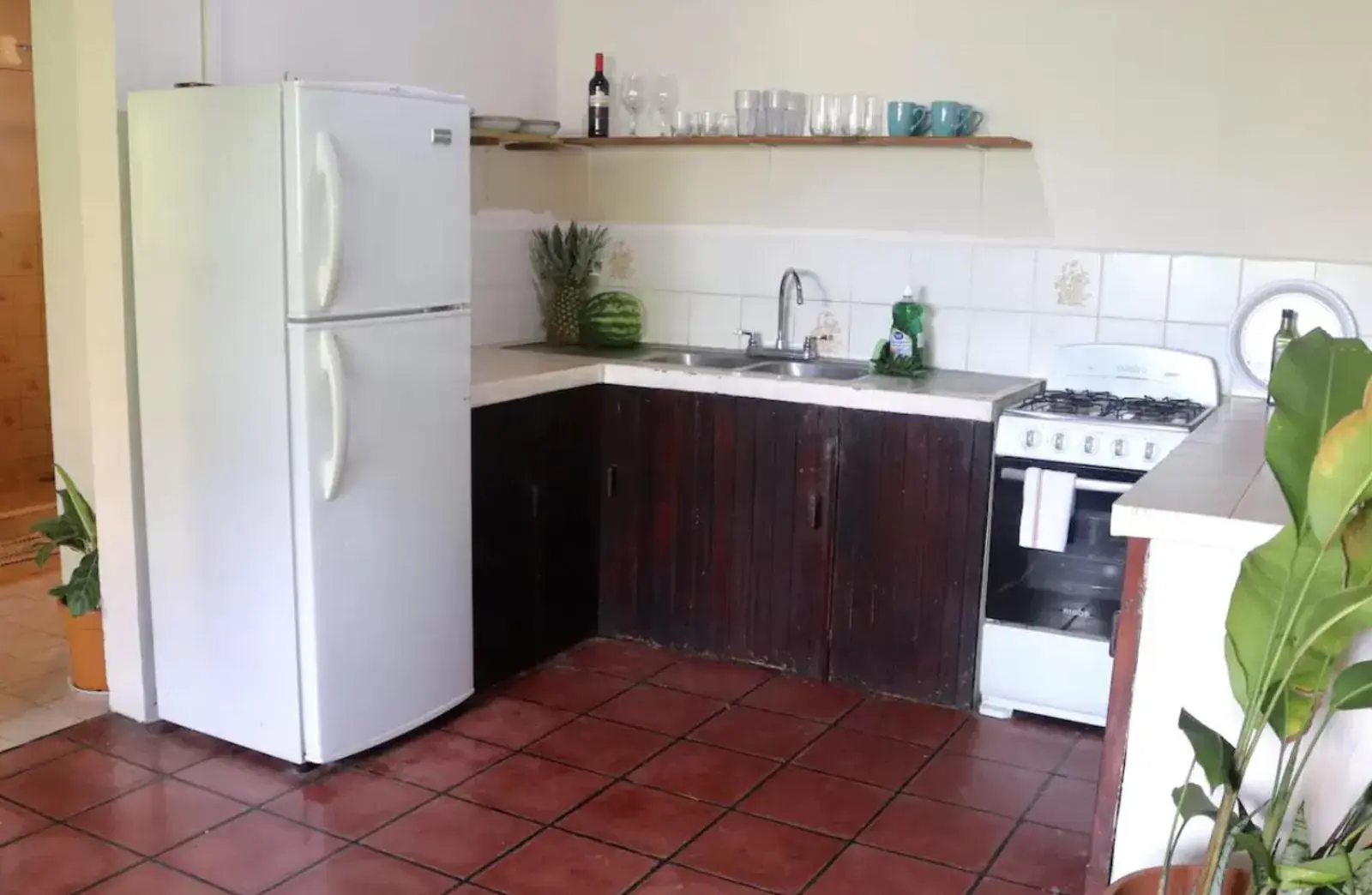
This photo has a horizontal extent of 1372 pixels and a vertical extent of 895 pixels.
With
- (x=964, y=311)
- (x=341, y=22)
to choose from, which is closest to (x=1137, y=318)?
(x=964, y=311)

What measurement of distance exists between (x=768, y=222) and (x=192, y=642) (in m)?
2.19

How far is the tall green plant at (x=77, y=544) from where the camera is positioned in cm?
319

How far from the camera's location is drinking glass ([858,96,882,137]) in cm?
376

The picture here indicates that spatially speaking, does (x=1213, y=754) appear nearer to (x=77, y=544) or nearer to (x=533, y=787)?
(x=533, y=787)

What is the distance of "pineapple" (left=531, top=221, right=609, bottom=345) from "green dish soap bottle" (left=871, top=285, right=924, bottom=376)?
1.10 metres

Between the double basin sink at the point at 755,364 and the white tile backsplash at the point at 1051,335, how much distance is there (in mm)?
500

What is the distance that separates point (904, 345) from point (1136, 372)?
0.67 metres

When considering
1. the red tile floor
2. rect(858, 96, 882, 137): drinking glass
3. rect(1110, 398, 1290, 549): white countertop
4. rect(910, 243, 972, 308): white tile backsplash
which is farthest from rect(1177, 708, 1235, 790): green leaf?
rect(858, 96, 882, 137): drinking glass

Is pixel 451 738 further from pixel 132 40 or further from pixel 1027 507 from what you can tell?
pixel 132 40

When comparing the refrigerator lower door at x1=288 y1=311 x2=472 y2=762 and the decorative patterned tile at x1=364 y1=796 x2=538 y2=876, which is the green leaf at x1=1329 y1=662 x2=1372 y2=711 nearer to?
the decorative patterned tile at x1=364 y1=796 x2=538 y2=876

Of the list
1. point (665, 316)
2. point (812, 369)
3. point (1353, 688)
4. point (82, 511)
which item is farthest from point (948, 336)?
point (82, 511)

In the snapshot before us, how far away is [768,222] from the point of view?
159 inches

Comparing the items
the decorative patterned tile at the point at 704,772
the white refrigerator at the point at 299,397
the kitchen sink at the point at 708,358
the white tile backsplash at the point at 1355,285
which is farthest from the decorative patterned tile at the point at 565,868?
the white tile backsplash at the point at 1355,285

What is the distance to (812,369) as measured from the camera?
3.92 m
